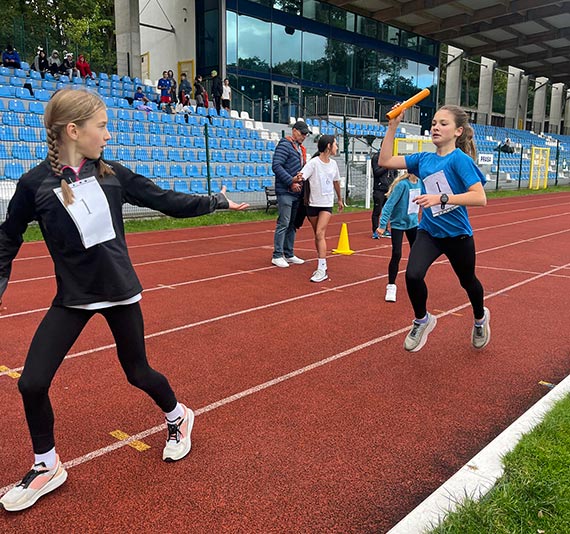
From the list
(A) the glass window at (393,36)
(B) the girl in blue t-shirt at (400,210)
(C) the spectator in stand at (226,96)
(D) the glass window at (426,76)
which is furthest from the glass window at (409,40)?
(B) the girl in blue t-shirt at (400,210)

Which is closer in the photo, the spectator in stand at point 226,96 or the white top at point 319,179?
the white top at point 319,179

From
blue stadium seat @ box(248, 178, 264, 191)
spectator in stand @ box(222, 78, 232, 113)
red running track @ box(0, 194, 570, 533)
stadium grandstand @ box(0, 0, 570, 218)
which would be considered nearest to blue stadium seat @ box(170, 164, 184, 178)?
stadium grandstand @ box(0, 0, 570, 218)

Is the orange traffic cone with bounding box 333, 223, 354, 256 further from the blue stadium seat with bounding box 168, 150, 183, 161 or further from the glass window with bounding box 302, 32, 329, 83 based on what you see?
the glass window with bounding box 302, 32, 329, 83

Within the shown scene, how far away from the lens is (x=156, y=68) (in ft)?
97.1

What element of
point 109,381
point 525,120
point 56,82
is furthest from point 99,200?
point 525,120

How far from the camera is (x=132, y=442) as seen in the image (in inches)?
131

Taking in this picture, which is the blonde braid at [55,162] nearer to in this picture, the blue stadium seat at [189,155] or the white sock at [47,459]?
the white sock at [47,459]

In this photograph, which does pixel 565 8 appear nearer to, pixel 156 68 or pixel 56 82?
pixel 156 68

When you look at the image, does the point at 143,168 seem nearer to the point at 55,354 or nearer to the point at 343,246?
the point at 343,246

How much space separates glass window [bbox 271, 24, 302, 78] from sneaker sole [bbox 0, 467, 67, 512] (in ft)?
91.9

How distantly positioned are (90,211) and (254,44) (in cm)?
2733

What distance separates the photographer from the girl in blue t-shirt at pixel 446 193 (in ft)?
14.0

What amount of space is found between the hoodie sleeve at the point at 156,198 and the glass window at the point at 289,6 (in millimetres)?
28288

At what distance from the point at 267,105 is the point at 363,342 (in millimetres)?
24352
